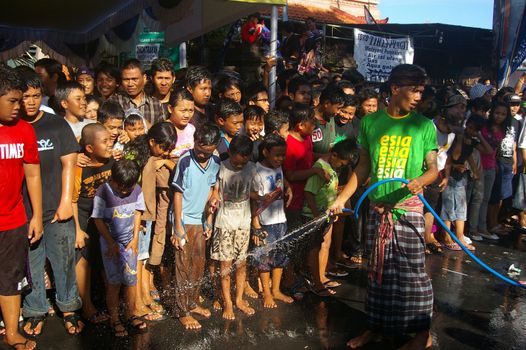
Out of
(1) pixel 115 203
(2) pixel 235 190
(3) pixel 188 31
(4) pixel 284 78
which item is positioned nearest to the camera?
(1) pixel 115 203

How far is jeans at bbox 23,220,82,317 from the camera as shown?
3.89 metres

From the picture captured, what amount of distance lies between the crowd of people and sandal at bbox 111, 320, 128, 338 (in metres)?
0.01

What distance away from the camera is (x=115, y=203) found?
3916 mm

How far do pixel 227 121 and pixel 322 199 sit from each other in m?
1.23

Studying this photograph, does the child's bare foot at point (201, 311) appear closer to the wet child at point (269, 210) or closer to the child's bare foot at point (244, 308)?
the child's bare foot at point (244, 308)

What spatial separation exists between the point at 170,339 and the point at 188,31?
13.1 feet

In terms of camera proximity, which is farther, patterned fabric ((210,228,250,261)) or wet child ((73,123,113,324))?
patterned fabric ((210,228,250,261))

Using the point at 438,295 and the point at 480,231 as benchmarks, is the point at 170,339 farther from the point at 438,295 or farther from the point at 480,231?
the point at 480,231

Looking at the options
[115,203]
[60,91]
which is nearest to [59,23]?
[60,91]

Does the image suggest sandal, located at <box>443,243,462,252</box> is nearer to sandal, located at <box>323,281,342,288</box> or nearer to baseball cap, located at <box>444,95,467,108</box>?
baseball cap, located at <box>444,95,467,108</box>

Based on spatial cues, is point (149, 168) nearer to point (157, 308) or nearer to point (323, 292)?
point (157, 308)

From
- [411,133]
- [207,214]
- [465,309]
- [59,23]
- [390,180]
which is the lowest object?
[465,309]

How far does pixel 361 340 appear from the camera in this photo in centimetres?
390

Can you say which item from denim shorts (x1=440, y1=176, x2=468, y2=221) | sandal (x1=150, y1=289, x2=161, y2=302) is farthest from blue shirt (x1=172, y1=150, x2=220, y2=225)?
denim shorts (x1=440, y1=176, x2=468, y2=221)
